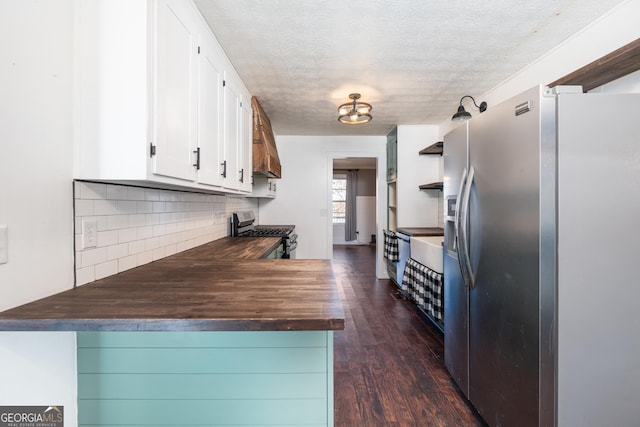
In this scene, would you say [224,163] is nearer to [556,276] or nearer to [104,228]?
[104,228]

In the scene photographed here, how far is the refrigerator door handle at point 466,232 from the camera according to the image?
1553 mm

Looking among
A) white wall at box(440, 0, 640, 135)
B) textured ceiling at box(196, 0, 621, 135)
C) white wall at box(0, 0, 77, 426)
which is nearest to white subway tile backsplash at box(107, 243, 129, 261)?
white wall at box(0, 0, 77, 426)

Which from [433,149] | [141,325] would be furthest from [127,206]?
[433,149]

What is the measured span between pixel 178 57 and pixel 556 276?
1929 millimetres

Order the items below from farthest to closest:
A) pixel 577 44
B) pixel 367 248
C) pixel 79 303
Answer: pixel 367 248, pixel 577 44, pixel 79 303

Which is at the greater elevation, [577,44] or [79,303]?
[577,44]

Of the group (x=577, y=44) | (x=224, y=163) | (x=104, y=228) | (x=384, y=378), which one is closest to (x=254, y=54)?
(x=224, y=163)

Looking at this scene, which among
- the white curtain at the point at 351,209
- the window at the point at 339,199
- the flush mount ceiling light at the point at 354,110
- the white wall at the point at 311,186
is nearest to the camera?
the flush mount ceiling light at the point at 354,110

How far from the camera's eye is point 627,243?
1.14m

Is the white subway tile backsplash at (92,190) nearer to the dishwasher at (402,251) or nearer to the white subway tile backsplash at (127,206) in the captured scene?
the white subway tile backsplash at (127,206)

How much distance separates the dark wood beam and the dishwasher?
1952mm

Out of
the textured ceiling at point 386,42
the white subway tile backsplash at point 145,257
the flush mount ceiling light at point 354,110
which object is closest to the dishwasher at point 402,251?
the flush mount ceiling light at point 354,110

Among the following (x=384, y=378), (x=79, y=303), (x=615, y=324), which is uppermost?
(x=79, y=303)

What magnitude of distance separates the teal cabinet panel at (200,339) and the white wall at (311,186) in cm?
356
